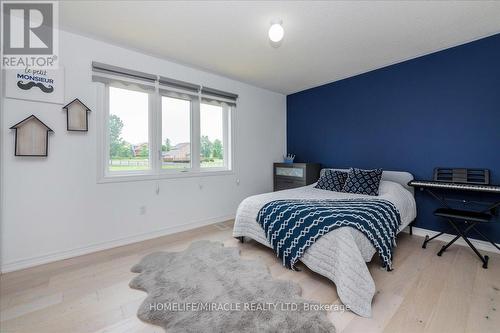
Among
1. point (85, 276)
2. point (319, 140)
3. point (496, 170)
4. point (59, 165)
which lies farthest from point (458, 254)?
point (59, 165)

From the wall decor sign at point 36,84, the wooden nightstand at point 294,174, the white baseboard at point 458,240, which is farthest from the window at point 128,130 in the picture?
the white baseboard at point 458,240

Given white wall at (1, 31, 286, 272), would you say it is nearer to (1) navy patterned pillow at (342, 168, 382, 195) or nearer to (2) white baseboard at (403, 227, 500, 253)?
(1) navy patterned pillow at (342, 168, 382, 195)

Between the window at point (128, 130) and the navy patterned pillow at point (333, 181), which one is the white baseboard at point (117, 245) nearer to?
the window at point (128, 130)

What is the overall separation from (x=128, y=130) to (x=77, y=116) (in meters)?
0.55

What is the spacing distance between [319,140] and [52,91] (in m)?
3.96

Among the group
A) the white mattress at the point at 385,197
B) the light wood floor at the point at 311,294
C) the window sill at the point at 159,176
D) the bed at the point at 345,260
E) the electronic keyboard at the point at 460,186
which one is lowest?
the light wood floor at the point at 311,294

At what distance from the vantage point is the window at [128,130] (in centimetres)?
277

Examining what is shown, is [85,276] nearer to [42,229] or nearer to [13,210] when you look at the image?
[42,229]

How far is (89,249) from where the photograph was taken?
253 cm

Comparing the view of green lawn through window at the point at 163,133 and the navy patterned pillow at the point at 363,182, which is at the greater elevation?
the view of green lawn through window at the point at 163,133

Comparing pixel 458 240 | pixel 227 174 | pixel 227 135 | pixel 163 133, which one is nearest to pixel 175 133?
pixel 163 133

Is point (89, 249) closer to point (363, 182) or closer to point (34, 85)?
point (34, 85)

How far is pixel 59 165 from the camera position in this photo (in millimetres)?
2352

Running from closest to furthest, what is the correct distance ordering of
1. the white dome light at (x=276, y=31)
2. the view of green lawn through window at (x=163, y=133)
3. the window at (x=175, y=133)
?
1. the white dome light at (x=276, y=31)
2. the view of green lawn through window at (x=163, y=133)
3. the window at (x=175, y=133)
